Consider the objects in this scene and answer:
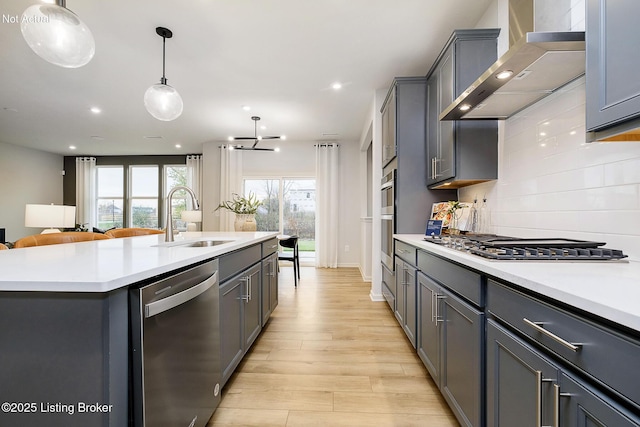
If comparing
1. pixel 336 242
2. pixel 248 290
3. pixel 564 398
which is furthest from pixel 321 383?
pixel 336 242

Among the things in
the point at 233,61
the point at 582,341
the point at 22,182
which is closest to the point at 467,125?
the point at 582,341

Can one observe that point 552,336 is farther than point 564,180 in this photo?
No

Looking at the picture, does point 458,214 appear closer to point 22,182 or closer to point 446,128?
point 446,128

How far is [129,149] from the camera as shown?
712cm

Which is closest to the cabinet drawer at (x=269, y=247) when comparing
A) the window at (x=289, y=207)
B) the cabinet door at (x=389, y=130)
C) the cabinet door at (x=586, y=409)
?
the cabinet door at (x=389, y=130)

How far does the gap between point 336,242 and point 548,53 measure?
518 cm

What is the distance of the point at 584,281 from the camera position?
798mm

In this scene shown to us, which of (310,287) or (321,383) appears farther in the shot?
(310,287)

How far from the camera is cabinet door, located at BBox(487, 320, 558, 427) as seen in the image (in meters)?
0.78

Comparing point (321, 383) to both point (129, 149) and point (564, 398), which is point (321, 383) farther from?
point (129, 149)

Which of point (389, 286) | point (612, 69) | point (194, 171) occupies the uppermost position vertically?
point (194, 171)

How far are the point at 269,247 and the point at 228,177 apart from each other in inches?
163

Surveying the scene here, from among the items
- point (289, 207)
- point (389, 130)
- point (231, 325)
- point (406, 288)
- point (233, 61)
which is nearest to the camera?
A: point (231, 325)

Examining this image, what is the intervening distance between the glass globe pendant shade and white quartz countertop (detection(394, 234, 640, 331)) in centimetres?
244
